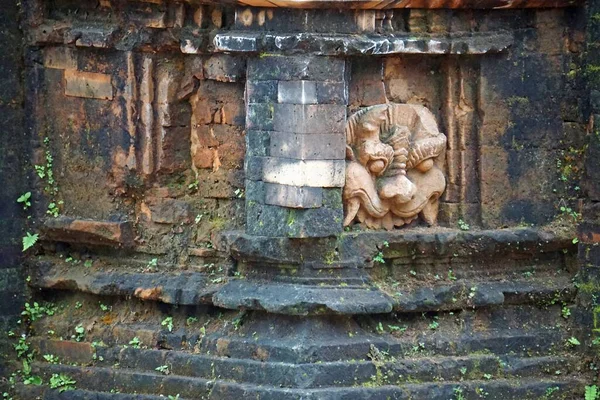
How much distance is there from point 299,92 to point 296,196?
84cm

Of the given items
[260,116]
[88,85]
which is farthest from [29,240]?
[260,116]

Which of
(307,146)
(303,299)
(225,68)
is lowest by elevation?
(303,299)

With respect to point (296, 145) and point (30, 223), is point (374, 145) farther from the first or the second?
point (30, 223)

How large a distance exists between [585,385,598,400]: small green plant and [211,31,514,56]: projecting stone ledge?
118 inches

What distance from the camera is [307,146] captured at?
14312 mm

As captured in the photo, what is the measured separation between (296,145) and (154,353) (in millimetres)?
2289

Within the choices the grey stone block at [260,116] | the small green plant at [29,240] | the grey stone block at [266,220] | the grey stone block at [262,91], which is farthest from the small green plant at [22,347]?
the grey stone block at [262,91]

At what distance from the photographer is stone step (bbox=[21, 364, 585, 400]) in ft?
47.1

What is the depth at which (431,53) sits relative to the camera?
14703 mm

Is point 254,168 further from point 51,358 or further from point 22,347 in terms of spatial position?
point 22,347

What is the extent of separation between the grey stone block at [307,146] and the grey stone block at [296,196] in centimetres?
26

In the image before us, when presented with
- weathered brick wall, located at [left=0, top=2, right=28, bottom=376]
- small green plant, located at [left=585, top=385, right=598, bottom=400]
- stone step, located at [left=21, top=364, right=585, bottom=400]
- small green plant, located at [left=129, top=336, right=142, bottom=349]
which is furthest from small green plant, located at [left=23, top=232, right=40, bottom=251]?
small green plant, located at [left=585, top=385, right=598, bottom=400]

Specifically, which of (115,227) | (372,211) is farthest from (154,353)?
(372,211)

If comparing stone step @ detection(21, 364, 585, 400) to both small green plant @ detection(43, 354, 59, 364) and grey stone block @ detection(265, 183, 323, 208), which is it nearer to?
small green plant @ detection(43, 354, 59, 364)
